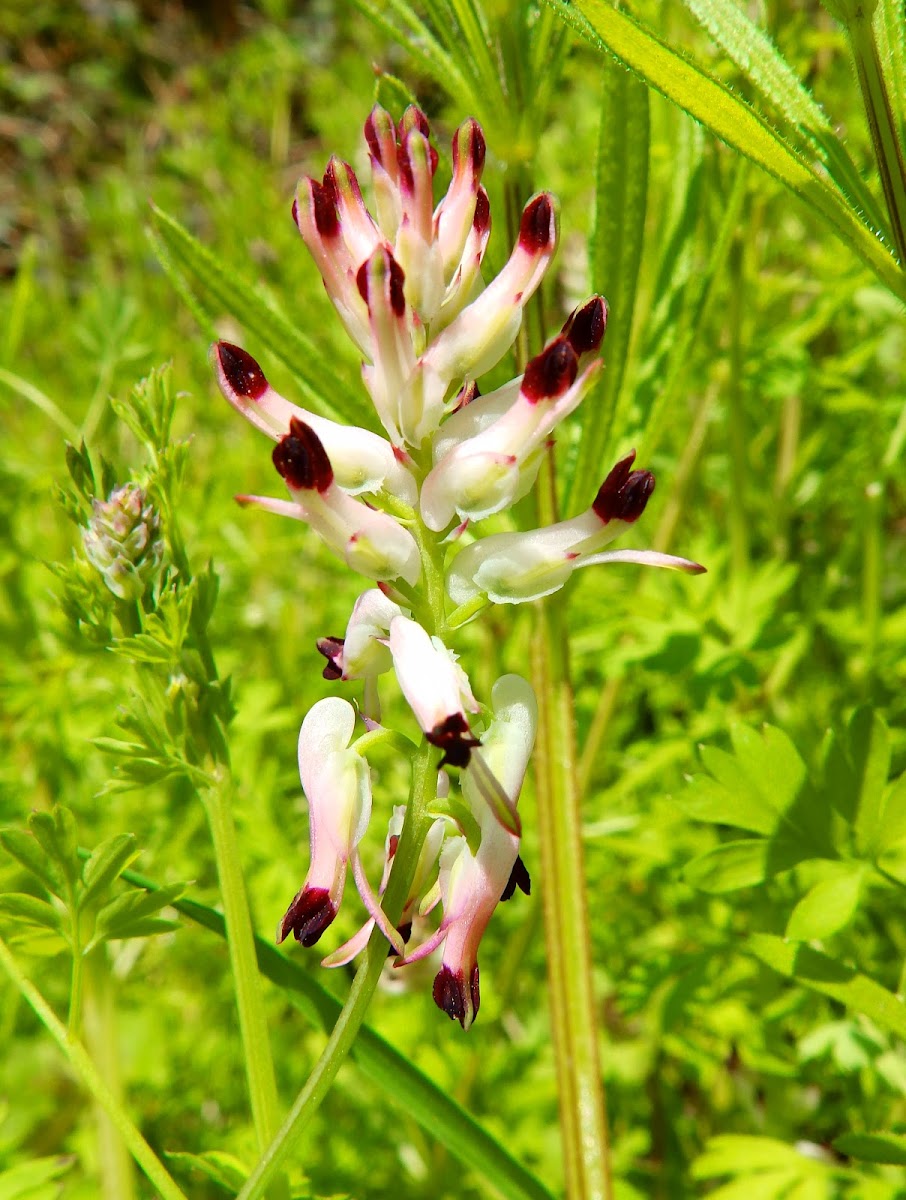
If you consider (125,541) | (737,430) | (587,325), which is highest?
(737,430)

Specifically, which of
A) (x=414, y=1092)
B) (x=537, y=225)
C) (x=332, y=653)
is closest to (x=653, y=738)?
(x=414, y=1092)

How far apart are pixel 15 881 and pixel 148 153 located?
5.67 metres

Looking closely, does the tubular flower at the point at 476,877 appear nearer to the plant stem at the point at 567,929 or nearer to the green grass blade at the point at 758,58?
the plant stem at the point at 567,929

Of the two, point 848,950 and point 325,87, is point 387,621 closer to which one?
point 848,950

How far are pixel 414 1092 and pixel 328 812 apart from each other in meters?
0.36

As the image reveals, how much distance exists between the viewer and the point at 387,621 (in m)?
0.83

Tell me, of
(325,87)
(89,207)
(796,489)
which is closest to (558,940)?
(796,489)

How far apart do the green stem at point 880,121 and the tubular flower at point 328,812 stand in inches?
25.4

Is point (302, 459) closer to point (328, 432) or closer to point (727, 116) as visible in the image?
point (328, 432)

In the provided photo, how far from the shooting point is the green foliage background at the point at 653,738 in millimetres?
1253

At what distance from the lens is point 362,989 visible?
30.1 inches

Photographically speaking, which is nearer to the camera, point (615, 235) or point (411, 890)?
point (411, 890)

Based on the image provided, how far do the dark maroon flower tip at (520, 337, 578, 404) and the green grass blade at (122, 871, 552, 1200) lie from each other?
574 mm

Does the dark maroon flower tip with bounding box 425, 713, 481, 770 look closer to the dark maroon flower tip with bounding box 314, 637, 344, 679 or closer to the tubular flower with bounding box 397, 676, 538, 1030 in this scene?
the tubular flower with bounding box 397, 676, 538, 1030
